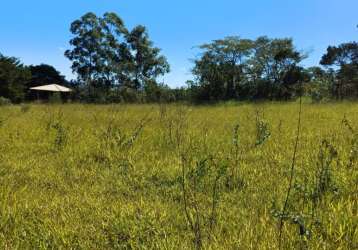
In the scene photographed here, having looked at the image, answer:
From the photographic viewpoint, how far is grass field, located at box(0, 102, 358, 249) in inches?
80.9

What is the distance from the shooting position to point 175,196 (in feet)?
9.43

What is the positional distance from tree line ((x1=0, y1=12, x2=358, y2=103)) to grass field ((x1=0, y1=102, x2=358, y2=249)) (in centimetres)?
1806

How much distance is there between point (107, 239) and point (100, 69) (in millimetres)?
32783

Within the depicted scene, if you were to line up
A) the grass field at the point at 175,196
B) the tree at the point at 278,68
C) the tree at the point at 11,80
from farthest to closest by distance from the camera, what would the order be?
the tree at the point at 11,80 < the tree at the point at 278,68 < the grass field at the point at 175,196

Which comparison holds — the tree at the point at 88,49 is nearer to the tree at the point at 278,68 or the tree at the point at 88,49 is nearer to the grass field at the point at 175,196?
the tree at the point at 278,68

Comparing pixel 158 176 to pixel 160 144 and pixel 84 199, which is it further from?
pixel 160 144

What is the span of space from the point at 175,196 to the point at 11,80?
110 feet

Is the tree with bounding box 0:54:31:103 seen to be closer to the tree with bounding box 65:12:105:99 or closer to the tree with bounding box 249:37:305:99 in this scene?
the tree with bounding box 65:12:105:99

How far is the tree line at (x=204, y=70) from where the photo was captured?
79.6 ft

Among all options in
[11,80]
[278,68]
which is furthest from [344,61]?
[11,80]

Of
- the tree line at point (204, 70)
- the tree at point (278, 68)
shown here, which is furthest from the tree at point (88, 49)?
the tree at point (278, 68)

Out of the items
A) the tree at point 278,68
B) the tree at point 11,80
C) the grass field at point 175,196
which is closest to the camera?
the grass field at point 175,196

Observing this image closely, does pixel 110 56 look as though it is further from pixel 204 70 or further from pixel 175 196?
pixel 175 196

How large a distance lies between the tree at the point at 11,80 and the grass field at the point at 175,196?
3035 cm
